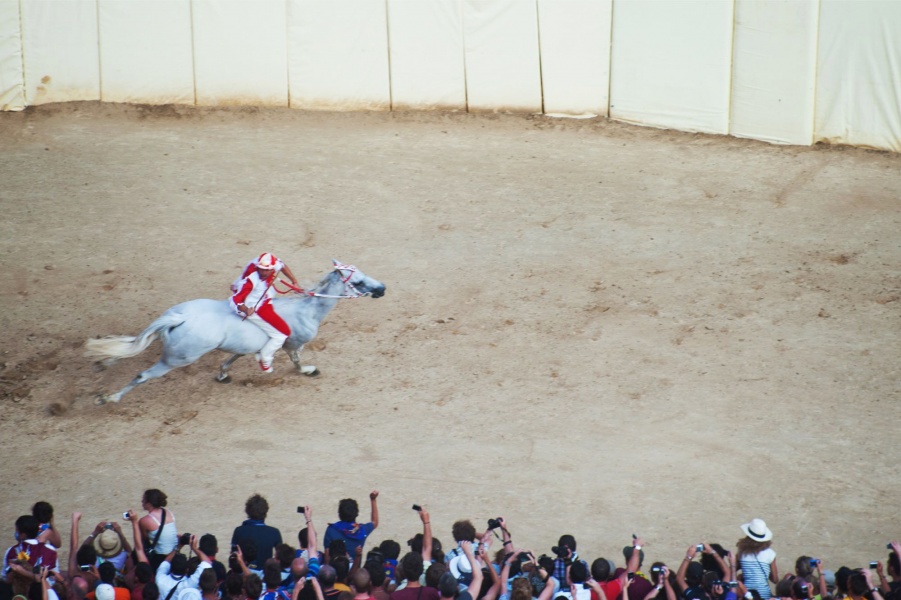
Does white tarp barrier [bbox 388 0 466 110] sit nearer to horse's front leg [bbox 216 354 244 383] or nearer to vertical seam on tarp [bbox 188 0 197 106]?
vertical seam on tarp [bbox 188 0 197 106]

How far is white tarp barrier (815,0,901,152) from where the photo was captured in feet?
57.6

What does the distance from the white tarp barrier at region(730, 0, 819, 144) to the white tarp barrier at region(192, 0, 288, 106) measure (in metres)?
8.05

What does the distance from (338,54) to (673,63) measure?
5.97 metres

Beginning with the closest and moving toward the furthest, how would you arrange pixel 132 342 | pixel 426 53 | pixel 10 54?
pixel 132 342 → pixel 10 54 → pixel 426 53

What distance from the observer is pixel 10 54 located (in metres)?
17.9

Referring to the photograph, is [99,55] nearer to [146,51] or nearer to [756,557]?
[146,51]

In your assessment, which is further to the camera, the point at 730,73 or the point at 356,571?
the point at 730,73

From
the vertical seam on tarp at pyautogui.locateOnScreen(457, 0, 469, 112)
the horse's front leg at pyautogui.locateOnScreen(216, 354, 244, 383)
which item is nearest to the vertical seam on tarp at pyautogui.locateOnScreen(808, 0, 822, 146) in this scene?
the vertical seam on tarp at pyautogui.locateOnScreen(457, 0, 469, 112)

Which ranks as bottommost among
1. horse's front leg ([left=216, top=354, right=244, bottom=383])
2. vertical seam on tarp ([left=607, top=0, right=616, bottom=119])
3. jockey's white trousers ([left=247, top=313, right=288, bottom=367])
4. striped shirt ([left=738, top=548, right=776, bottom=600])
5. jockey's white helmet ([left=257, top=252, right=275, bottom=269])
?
striped shirt ([left=738, top=548, right=776, bottom=600])

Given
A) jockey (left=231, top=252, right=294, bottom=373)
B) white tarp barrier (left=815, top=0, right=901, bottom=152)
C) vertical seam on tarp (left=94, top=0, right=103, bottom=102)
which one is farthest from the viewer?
vertical seam on tarp (left=94, top=0, right=103, bottom=102)

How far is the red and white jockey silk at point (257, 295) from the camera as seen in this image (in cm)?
1177

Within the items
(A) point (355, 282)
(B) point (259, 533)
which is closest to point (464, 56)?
(A) point (355, 282)

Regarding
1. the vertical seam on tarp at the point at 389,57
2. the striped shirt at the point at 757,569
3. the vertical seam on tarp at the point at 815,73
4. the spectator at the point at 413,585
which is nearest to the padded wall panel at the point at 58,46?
the vertical seam on tarp at the point at 389,57

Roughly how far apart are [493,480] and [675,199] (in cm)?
745
